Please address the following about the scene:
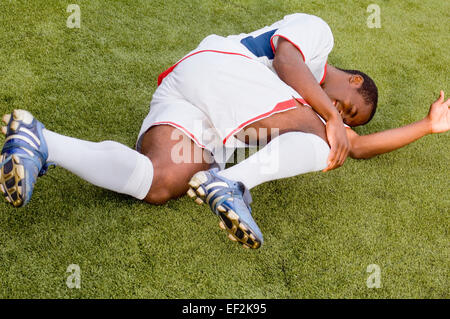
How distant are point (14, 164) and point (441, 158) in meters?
1.71

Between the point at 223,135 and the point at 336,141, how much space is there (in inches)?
14.0

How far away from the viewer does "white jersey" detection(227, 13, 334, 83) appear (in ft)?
4.53

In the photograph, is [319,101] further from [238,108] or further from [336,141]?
[238,108]

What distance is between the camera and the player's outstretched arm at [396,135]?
5.04ft

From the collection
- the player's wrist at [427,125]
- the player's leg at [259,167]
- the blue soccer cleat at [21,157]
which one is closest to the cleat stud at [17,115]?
the blue soccer cleat at [21,157]

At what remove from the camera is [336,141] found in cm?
128

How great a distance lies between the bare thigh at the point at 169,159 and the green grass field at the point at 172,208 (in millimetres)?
81

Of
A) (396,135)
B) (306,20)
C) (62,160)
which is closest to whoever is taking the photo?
(62,160)

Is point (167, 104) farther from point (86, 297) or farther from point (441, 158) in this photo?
point (441, 158)

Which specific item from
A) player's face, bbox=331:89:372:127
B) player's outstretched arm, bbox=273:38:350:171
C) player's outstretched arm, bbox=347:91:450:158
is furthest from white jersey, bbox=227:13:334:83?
player's outstretched arm, bbox=347:91:450:158

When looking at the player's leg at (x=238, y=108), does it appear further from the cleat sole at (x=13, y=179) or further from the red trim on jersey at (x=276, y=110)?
the cleat sole at (x=13, y=179)

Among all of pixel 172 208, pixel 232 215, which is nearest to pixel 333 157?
pixel 232 215

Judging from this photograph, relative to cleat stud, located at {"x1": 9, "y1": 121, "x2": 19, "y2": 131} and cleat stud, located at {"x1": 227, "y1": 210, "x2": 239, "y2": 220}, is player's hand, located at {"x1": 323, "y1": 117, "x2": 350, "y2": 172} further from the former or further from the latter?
cleat stud, located at {"x1": 9, "y1": 121, "x2": 19, "y2": 131}

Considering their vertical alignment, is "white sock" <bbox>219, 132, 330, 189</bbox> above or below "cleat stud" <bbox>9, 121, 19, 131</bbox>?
above
